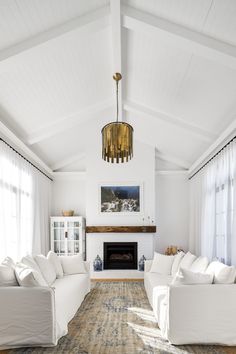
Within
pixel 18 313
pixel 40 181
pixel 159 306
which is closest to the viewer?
pixel 18 313

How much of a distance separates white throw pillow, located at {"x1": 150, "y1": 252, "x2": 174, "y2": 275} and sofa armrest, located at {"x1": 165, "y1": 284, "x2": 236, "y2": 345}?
291cm

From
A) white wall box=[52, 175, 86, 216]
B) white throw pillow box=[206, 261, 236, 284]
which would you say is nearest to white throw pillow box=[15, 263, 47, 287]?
white throw pillow box=[206, 261, 236, 284]

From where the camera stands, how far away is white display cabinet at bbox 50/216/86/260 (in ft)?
30.0

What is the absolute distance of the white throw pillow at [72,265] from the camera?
6.71 m

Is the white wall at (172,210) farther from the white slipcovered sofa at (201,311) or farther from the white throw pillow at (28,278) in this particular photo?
the white throw pillow at (28,278)

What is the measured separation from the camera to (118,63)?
17.2 ft

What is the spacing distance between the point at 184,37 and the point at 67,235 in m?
6.36

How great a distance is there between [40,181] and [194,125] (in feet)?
13.1

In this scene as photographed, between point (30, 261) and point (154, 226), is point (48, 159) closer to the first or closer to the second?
point (154, 226)

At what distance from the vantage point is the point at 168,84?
537cm

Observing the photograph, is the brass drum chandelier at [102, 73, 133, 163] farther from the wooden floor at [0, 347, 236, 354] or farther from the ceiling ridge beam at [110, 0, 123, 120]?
the wooden floor at [0, 347, 236, 354]

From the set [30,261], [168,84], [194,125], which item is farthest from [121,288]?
[168,84]

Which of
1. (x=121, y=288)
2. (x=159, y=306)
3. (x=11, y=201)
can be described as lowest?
(x=121, y=288)

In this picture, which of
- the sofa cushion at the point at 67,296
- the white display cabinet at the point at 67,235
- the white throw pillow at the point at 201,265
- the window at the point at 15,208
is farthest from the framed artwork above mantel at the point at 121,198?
the white throw pillow at the point at 201,265
